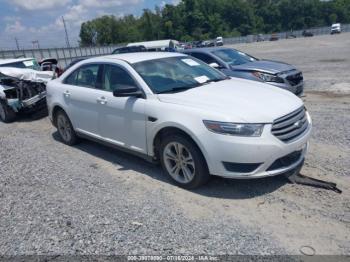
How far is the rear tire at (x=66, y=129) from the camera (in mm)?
6191

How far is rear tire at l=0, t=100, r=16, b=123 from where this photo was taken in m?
8.92

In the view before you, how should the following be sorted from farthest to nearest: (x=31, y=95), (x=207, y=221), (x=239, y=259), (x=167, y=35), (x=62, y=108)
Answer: (x=167, y=35) < (x=31, y=95) < (x=62, y=108) < (x=207, y=221) < (x=239, y=259)

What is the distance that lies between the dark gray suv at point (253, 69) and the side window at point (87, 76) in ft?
11.9

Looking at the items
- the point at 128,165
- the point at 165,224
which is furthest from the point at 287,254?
the point at 128,165

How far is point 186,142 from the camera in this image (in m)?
4.00

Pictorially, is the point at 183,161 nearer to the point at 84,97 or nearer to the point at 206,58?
the point at 84,97

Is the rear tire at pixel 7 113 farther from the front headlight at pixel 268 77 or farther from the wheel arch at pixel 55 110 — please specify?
the front headlight at pixel 268 77

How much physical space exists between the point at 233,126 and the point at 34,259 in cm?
240

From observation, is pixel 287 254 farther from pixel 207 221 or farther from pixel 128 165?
pixel 128 165

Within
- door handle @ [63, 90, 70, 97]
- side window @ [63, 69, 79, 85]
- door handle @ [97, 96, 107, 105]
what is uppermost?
side window @ [63, 69, 79, 85]

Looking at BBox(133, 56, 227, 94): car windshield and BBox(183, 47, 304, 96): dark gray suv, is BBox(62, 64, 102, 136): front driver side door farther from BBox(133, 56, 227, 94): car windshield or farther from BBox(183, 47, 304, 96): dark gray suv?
BBox(183, 47, 304, 96): dark gray suv

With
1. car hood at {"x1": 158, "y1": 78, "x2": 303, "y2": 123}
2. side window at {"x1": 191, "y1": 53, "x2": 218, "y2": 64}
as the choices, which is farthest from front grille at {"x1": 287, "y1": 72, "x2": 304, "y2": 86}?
car hood at {"x1": 158, "y1": 78, "x2": 303, "y2": 123}

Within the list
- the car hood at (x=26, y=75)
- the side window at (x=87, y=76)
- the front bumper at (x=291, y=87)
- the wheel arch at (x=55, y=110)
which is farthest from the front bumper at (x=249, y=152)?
the car hood at (x=26, y=75)

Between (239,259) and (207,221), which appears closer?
(239,259)
